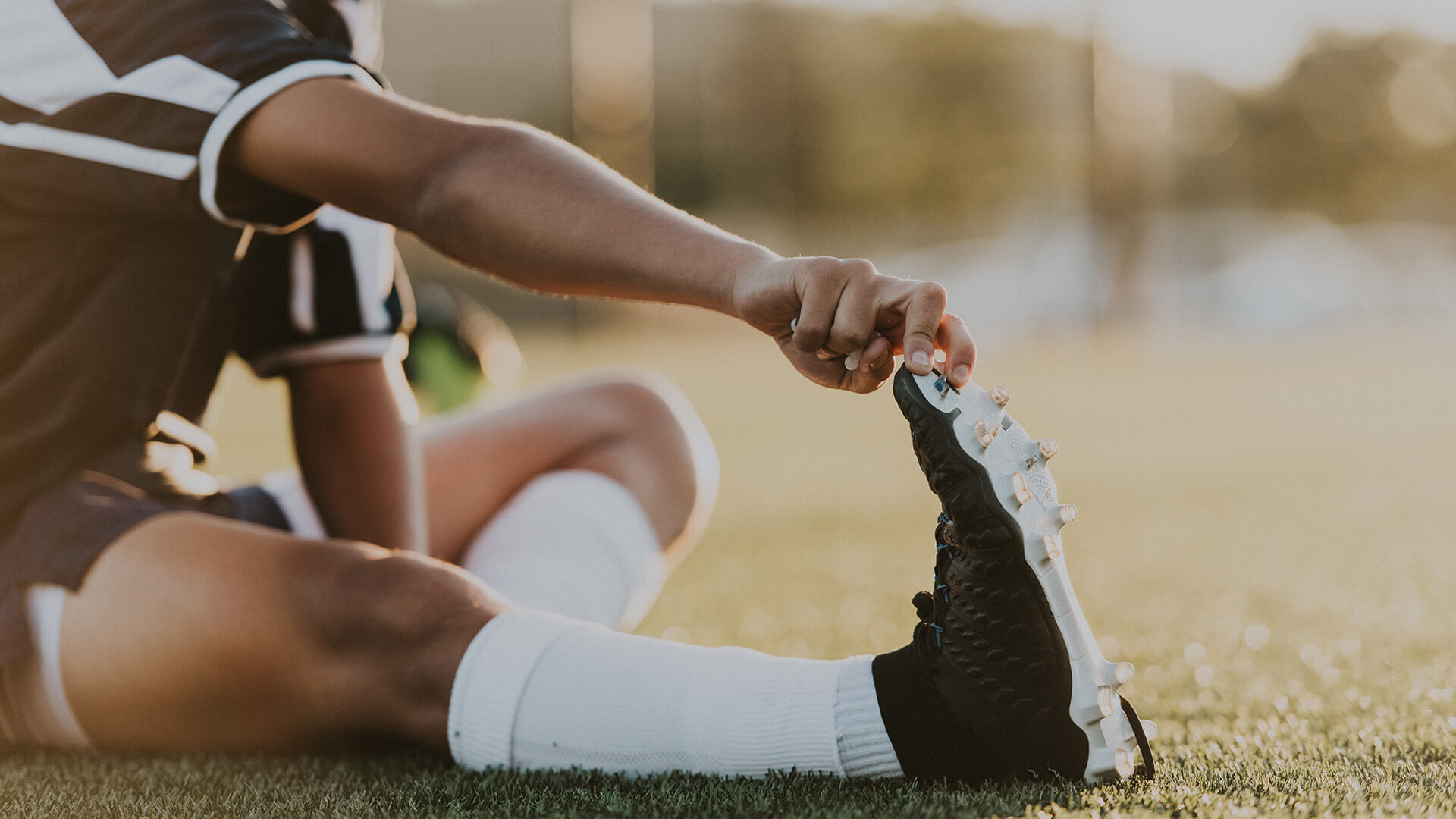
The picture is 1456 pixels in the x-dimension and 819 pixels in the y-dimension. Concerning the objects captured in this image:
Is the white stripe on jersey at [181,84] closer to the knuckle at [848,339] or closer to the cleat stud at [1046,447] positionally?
the knuckle at [848,339]

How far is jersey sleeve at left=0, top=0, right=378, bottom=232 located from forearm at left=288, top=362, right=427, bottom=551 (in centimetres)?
46

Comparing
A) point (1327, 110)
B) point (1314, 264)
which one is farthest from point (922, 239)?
point (1314, 264)

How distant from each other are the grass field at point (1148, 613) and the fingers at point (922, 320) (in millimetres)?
324

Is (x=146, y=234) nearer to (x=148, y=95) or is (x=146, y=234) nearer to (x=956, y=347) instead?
(x=148, y=95)

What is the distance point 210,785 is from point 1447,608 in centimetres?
163

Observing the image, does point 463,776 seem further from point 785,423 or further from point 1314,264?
point 1314,264

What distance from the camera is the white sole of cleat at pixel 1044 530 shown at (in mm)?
933

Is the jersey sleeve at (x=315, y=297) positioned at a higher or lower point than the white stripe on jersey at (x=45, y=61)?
lower

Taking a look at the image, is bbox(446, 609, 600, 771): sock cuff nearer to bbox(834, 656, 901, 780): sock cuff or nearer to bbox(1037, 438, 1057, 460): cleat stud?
bbox(834, 656, 901, 780): sock cuff

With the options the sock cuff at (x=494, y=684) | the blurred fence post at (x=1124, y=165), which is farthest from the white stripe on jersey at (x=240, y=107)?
the blurred fence post at (x=1124, y=165)

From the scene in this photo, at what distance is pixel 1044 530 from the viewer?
935mm

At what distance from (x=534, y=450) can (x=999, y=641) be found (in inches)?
33.8

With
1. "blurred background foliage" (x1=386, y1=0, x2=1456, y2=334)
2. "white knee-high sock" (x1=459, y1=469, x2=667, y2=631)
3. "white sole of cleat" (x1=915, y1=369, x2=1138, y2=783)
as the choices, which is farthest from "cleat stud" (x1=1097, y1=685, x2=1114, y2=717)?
"blurred background foliage" (x1=386, y1=0, x2=1456, y2=334)

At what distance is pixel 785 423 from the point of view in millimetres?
5664
